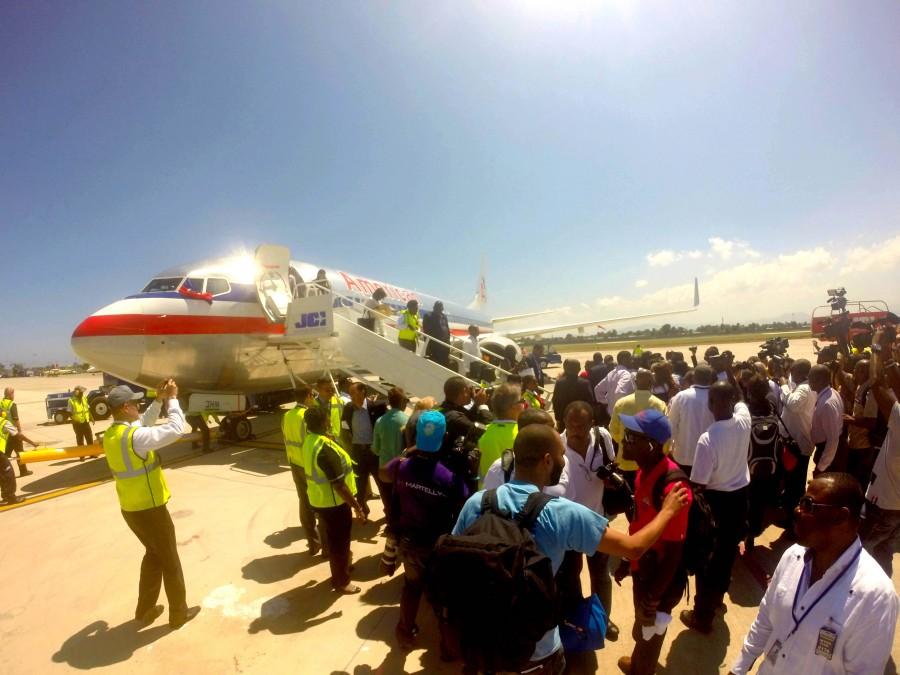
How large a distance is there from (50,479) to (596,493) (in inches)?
446

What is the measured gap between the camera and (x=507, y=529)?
174 cm

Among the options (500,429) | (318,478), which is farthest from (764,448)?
(318,478)

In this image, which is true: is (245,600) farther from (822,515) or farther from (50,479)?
(50,479)

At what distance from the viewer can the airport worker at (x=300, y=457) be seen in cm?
491

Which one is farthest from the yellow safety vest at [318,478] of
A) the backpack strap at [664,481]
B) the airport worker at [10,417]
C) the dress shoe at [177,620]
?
the airport worker at [10,417]

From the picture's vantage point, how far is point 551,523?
1894 mm

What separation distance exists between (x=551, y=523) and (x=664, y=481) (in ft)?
3.45

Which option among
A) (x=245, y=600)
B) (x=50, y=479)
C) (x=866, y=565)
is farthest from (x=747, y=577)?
(x=50, y=479)

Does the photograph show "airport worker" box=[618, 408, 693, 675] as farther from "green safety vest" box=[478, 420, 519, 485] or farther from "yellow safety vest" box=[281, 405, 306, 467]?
"yellow safety vest" box=[281, 405, 306, 467]

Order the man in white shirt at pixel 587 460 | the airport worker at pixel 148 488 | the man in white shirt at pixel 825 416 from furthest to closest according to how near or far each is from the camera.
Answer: the man in white shirt at pixel 825 416, the airport worker at pixel 148 488, the man in white shirt at pixel 587 460

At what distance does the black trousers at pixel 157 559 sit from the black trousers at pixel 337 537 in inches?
52.9

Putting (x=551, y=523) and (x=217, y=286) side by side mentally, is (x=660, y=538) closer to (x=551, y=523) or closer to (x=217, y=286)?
(x=551, y=523)

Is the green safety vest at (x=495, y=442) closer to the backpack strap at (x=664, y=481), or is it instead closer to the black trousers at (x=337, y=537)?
the backpack strap at (x=664, y=481)

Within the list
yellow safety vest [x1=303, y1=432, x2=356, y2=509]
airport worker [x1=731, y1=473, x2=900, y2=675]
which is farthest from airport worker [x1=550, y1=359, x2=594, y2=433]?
airport worker [x1=731, y1=473, x2=900, y2=675]
